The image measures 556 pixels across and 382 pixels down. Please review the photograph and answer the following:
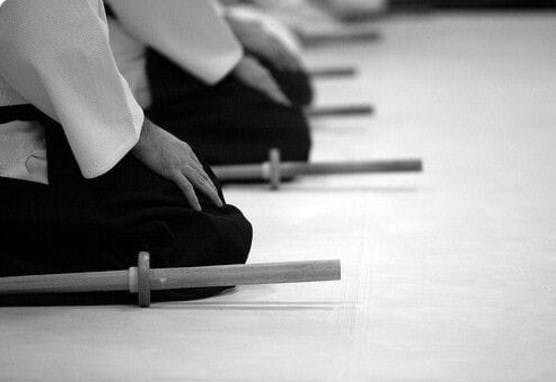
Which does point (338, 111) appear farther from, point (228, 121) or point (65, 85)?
point (65, 85)

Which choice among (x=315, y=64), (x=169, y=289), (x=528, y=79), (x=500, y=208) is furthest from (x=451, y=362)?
(x=315, y=64)

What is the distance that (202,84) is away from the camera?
126 inches

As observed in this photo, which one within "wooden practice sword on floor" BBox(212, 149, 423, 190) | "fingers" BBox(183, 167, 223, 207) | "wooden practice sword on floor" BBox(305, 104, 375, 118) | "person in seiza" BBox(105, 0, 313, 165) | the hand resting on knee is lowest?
"wooden practice sword on floor" BBox(305, 104, 375, 118)

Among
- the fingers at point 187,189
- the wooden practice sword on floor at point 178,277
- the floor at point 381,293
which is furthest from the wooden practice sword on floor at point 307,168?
the wooden practice sword on floor at point 178,277

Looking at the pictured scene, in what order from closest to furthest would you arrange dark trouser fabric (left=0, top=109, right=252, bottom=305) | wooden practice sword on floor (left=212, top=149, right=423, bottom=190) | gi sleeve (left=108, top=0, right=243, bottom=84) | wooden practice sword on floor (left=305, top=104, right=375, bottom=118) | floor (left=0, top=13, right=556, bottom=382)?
floor (left=0, top=13, right=556, bottom=382)
dark trouser fabric (left=0, top=109, right=252, bottom=305)
gi sleeve (left=108, top=0, right=243, bottom=84)
wooden practice sword on floor (left=212, top=149, right=423, bottom=190)
wooden practice sword on floor (left=305, top=104, right=375, bottom=118)

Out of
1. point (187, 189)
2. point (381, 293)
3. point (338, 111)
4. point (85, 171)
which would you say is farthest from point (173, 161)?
point (338, 111)

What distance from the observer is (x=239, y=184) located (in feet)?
10.6

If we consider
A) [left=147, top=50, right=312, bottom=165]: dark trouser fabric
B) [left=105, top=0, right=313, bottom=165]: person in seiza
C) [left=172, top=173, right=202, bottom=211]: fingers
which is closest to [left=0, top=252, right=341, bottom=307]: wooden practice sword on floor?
[left=172, top=173, right=202, bottom=211]: fingers

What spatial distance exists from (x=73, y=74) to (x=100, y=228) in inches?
11.0

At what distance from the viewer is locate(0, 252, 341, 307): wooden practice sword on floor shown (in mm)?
2025

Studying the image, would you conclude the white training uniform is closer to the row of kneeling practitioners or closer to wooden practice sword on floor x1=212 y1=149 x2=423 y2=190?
the row of kneeling practitioners

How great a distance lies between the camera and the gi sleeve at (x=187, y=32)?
2936mm

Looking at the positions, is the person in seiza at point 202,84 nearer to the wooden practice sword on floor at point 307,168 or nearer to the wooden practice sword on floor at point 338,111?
the wooden practice sword on floor at point 307,168

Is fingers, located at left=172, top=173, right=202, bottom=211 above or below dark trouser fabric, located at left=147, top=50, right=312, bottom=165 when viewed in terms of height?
above
